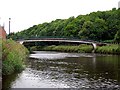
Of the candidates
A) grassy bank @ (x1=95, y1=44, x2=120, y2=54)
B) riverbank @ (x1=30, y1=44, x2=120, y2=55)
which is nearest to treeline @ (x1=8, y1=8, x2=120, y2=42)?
riverbank @ (x1=30, y1=44, x2=120, y2=55)

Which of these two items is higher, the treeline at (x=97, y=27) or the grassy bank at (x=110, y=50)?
the treeline at (x=97, y=27)

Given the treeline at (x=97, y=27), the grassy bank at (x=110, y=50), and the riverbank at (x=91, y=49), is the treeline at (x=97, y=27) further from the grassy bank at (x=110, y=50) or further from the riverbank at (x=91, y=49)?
the grassy bank at (x=110, y=50)

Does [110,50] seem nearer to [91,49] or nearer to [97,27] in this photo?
[91,49]

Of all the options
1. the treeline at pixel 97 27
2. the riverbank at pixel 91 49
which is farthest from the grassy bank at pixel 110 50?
the treeline at pixel 97 27

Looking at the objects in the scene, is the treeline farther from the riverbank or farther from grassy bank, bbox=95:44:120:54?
grassy bank, bbox=95:44:120:54

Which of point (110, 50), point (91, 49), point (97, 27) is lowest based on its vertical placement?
point (91, 49)

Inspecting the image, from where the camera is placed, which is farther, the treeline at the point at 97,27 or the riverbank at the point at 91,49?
the treeline at the point at 97,27

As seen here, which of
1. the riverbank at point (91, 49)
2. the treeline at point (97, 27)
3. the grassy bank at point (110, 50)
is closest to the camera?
the grassy bank at point (110, 50)

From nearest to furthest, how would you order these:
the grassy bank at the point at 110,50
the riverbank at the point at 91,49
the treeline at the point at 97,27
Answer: the grassy bank at the point at 110,50
the riverbank at the point at 91,49
the treeline at the point at 97,27

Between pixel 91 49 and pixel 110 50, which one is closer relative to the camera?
pixel 110 50

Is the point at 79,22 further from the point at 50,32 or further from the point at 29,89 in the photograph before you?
the point at 29,89

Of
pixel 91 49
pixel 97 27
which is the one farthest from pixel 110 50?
pixel 97 27

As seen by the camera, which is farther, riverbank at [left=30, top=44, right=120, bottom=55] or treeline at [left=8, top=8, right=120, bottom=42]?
treeline at [left=8, top=8, right=120, bottom=42]

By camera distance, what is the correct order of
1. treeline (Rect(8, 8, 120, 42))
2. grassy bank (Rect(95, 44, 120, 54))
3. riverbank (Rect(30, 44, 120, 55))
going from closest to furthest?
grassy bank (Rect(95, 44, 120, 54)) → riverbank (Rect(30, 44, 120, 55)) → treeline (Rect(8, 8, 120, 42))
